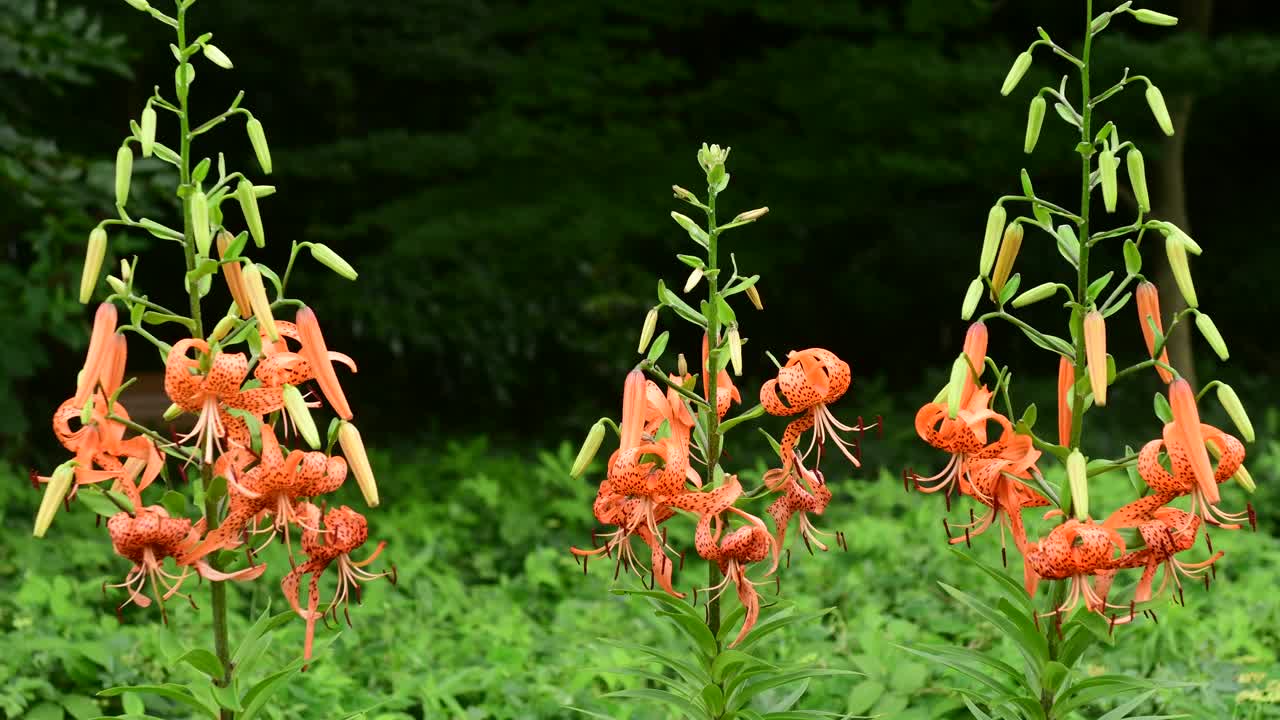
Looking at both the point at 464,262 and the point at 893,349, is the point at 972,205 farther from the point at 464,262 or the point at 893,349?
the point at 464,262

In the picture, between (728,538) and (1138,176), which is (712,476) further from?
(1138,176)

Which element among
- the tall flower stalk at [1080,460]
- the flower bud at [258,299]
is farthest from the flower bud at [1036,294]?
the flower bud at [258,299]

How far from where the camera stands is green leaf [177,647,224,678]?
7.08 ft

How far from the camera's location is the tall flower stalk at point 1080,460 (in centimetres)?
206

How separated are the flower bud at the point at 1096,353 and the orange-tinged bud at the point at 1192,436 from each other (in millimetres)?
101

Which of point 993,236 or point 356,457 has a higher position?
point 993,236

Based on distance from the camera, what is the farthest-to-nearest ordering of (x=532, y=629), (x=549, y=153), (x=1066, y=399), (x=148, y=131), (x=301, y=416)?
1. (x=549, y=153)
2. (x=532, y=629)
3. (x=1066, y=399)
4. (x=148, y=131)
5. (x=301, y=416)

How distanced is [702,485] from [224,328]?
0.82m

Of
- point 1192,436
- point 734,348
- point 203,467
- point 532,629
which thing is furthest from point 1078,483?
point 532,629

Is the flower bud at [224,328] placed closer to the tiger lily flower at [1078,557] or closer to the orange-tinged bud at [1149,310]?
the tiger lily flower at [1078,557]

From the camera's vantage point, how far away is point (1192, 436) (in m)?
2.04

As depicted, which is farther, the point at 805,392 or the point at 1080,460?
the point at 805,392

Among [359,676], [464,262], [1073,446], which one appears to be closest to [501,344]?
[464,262]

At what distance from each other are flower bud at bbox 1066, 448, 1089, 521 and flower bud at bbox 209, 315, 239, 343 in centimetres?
133
